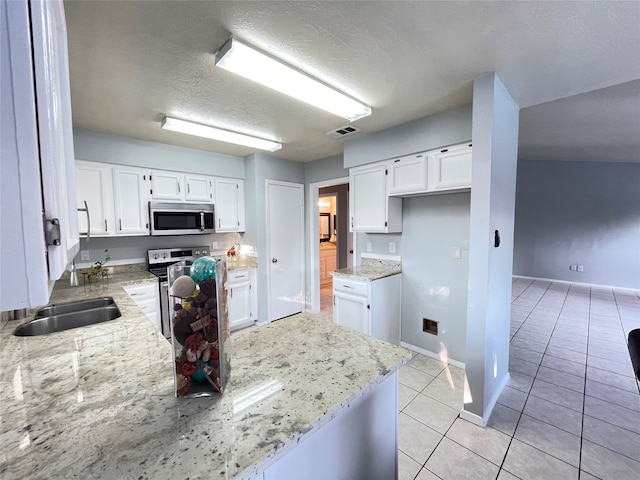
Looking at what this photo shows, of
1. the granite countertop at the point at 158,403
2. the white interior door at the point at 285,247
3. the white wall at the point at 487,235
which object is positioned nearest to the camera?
the granite countertop at the point at 158,403

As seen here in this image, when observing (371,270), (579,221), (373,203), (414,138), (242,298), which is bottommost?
(242,298)

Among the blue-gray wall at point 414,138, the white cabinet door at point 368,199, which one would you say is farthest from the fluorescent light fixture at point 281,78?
the white cabinet door at point 368,199

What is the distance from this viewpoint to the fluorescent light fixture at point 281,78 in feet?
4.99

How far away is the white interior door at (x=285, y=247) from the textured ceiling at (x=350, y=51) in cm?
170

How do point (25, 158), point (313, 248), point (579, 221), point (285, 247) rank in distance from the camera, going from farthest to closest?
point (579, 221) → point (313, 248) → point (285, 247) → point (25, 158)

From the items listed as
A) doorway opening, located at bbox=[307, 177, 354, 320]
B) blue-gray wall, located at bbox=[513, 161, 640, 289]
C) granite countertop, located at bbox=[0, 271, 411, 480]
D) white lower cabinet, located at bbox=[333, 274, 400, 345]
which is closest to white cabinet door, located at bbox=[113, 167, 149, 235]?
granite countertop, located at bbox=[0, 271, 411, 480]

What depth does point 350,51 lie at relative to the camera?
5.10ft

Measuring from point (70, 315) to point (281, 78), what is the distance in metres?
2.15

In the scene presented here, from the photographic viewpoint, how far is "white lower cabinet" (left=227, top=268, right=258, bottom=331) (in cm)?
354

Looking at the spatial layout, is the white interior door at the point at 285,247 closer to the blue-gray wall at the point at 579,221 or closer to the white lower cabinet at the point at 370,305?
the white lower cabinet at the point at 370,305

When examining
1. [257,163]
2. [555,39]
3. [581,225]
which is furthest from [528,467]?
[581,225]

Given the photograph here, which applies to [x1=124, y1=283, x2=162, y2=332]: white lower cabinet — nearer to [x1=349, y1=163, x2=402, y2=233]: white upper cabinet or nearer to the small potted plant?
the small potted plant

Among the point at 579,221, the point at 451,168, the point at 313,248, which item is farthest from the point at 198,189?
the point at 579,221

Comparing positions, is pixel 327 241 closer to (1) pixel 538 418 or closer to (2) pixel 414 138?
(2) pixel 414 138
